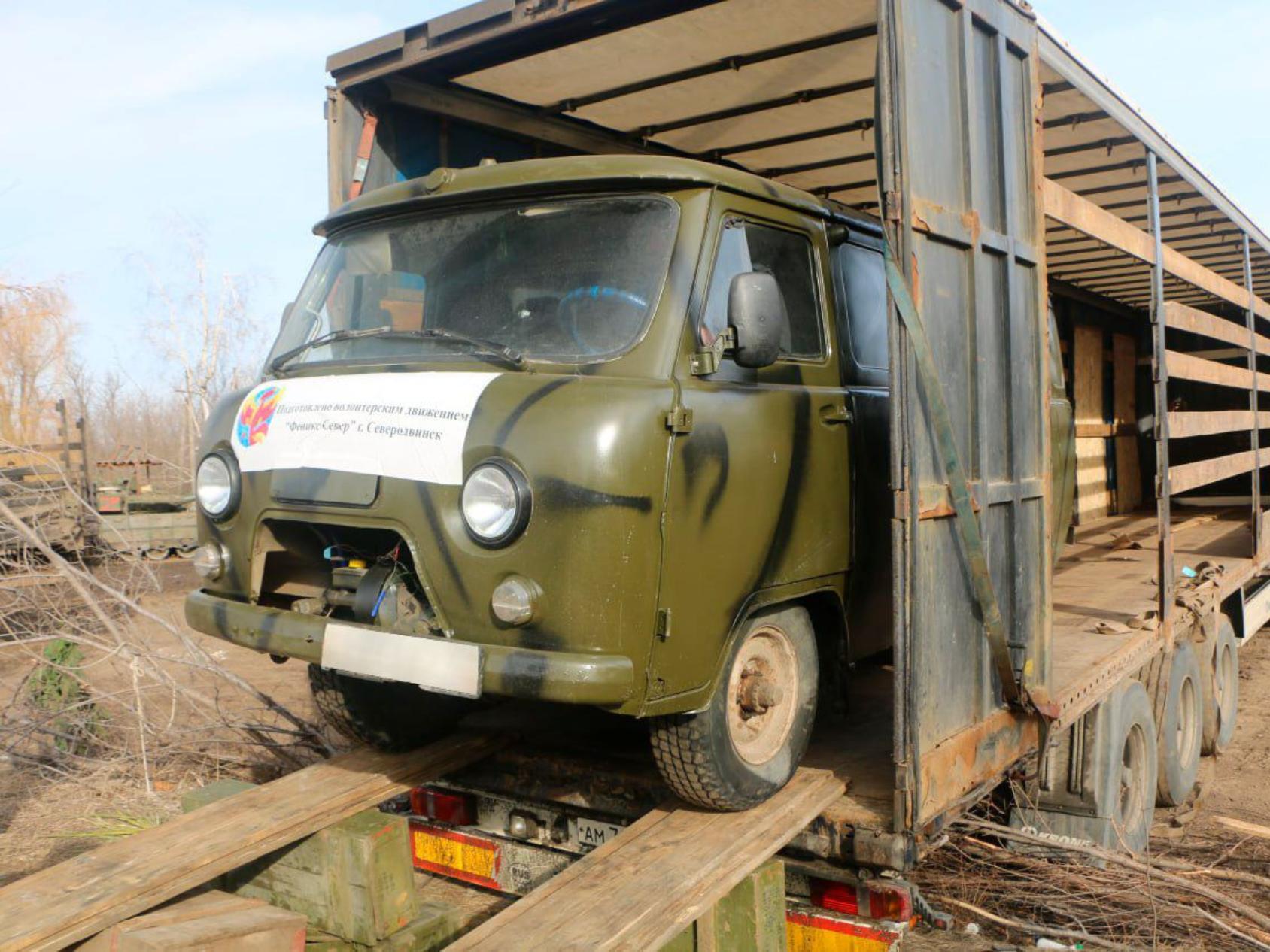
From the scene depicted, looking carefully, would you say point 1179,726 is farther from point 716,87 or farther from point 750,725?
point 716,87

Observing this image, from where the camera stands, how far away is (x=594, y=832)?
152 inches

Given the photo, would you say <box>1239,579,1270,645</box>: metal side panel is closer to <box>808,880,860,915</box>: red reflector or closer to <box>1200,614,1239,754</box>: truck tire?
<box>1200,614,1239,754</box>: truck tire

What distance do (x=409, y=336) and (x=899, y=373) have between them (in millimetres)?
1554

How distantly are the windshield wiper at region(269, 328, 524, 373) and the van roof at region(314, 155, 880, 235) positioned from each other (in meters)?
0.46

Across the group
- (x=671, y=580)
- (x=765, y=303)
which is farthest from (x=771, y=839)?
(x=765, y=303)

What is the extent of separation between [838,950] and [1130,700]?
2409mm

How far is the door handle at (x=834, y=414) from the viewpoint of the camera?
3912 millimetres

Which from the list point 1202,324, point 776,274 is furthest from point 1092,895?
point 1202,324

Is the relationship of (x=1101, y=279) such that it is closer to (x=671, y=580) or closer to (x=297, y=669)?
(x=297, y=669)

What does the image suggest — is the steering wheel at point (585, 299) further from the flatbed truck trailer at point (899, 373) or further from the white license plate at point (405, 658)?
the white license plate at point (405, 658)

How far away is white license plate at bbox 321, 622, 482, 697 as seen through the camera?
3.02m

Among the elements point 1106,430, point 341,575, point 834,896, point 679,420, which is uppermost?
point 1106,430

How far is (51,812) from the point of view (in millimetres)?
5984

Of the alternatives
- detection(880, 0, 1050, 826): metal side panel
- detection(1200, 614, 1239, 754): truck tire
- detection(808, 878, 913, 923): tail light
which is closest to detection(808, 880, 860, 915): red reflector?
detection(808, 878, 913, 923): tail light
